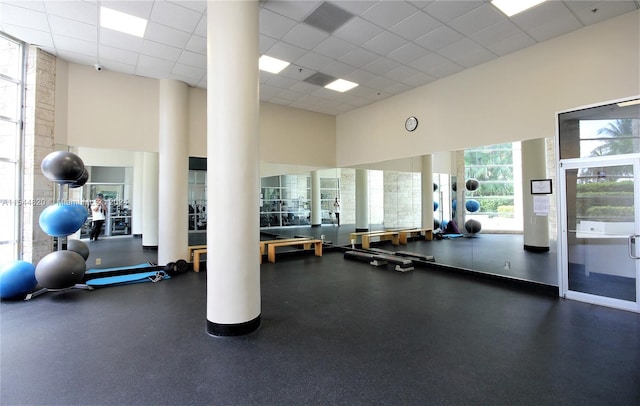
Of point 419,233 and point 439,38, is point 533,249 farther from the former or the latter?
point 439,38

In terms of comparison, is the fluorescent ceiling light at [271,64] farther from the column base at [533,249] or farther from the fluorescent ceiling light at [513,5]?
the column base at [533,249]

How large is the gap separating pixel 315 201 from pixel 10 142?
7.40 m

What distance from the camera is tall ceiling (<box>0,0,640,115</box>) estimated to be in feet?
12.7

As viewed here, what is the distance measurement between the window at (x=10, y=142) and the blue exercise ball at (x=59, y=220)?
0.90 meters

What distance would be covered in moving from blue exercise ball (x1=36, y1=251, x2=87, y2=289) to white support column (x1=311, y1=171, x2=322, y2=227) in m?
6.03

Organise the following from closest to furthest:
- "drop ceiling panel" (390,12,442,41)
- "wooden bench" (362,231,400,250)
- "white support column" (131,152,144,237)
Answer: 1. "drop ceiling panel" (390,12,442,41)
2. "wooden bench" (362,231,400,250)
3. "white support column" (131,152,144,237)

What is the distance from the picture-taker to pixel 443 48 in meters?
4.99

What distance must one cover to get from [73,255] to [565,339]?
→ 6.35 m

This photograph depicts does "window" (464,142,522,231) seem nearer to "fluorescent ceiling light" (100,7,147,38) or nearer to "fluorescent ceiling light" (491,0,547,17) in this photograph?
"fluorescent ceiling light" (491,0,547,17)

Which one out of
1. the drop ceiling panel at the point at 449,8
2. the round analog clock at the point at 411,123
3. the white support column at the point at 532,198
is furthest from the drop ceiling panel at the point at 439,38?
the white support column at the point at 532,198

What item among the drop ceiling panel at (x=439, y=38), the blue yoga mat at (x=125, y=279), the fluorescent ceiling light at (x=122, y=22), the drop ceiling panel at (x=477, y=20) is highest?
the drop ceiling panel at (x=439, y=38)

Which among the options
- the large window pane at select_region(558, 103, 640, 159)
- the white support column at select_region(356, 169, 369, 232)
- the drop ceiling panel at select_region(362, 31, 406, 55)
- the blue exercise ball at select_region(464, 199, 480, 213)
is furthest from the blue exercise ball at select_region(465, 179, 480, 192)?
the drop ceiling panel at select_region(362, 31, 406, 55)

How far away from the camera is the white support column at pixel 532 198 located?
520cm

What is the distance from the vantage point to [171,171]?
6.06 metres
